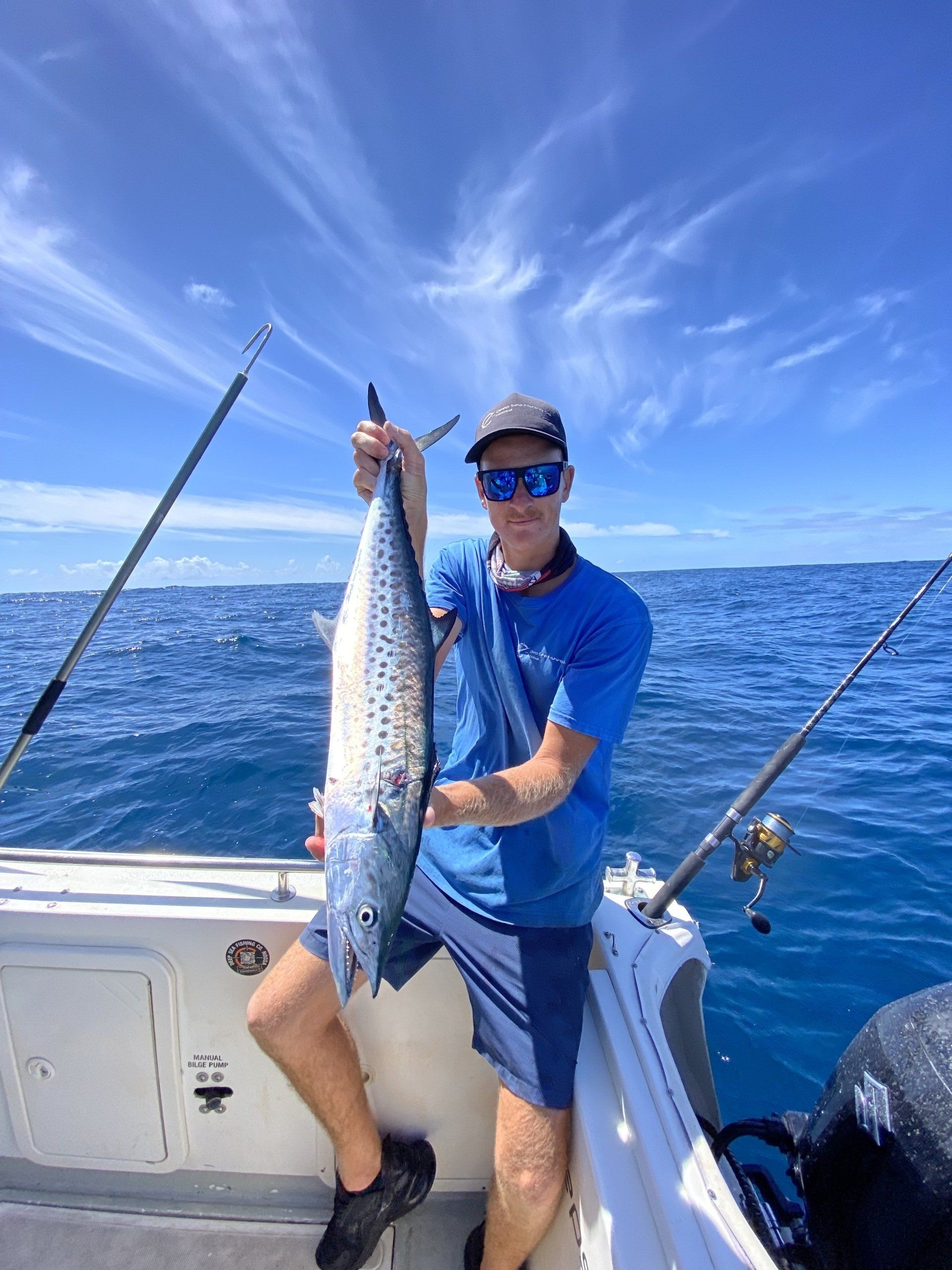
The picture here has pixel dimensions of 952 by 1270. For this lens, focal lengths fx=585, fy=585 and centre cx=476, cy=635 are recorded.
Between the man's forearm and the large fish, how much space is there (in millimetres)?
145

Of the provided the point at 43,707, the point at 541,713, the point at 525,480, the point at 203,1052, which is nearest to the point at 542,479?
the point at 525,480

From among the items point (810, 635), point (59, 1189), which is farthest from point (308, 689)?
point (810, 635)

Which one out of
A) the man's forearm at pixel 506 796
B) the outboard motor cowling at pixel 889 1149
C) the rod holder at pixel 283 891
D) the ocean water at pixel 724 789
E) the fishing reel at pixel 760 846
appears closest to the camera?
the outboard motor cowling at pixel 889 1149

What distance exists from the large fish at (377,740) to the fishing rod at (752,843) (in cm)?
145

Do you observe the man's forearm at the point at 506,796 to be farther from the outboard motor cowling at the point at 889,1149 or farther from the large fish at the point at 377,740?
the outboard motor cowling at the point at 889,1149

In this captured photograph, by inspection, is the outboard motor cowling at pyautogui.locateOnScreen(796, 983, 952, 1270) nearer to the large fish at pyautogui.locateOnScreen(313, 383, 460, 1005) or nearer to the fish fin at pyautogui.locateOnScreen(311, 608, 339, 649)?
the large fish at pyautogui.locateOnScreen(313, 383, 460, 1005)

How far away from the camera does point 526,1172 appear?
1895 millimetres

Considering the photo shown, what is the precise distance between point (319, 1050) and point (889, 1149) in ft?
5.60

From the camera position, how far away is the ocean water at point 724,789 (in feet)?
12.8

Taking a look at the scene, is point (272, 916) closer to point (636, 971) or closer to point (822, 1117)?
point (636, 971)

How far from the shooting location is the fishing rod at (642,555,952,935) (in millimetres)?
2512

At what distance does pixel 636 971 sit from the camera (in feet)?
7.24

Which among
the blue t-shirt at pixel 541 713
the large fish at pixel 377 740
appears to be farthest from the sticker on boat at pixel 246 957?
the large fish at pixel 377 740

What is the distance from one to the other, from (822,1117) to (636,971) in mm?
658
